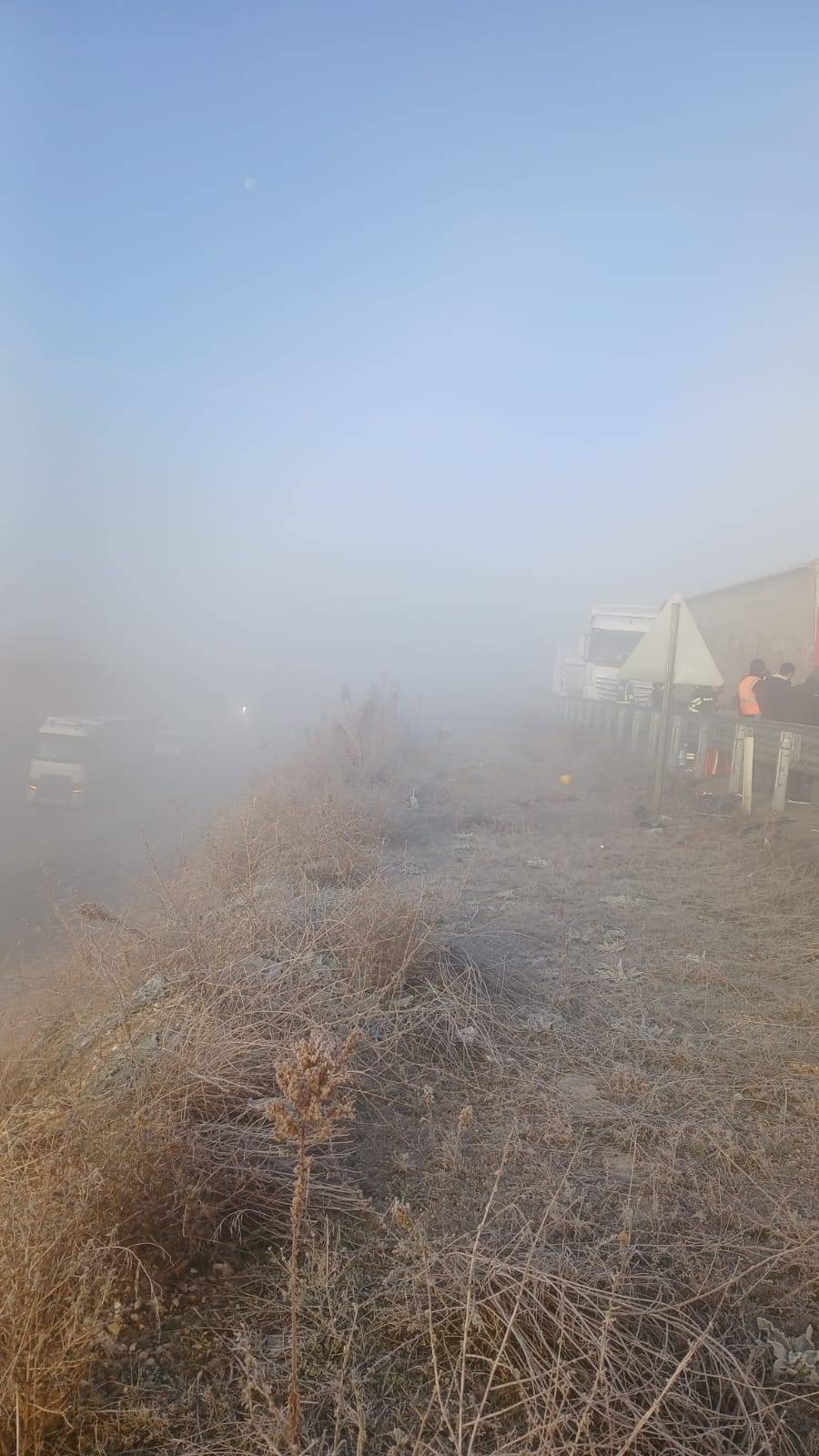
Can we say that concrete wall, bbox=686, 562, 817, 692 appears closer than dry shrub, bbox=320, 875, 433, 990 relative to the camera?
No

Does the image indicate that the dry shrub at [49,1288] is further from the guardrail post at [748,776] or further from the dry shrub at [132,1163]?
the guardrail post at [748,776]

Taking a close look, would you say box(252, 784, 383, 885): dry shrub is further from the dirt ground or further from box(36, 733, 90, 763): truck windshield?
box(36, 733, 90, 763): truck windshield

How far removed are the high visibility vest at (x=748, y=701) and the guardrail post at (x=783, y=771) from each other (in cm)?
227

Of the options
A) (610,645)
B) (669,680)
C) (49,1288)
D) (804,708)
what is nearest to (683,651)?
(669,680)

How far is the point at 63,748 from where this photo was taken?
663 inches

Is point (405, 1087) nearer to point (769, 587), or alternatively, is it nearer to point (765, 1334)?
point (765, 1334)

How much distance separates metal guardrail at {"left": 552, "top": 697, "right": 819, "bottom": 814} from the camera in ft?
32.0

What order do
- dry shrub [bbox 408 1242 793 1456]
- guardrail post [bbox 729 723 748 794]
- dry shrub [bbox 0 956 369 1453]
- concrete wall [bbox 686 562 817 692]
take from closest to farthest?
dry shrub [bbox 408 1242 793 1456] → dry shrub [bbox 0 956 369 1453] → guardrail post [bbox 729 723 748 794] → concrete wall [bbox 686 562 817 692]

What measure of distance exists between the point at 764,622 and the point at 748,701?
42.2 ft

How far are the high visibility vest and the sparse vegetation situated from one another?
7329 millimetres

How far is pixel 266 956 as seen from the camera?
446 centimetres

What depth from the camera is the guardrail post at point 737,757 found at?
36.5 ft

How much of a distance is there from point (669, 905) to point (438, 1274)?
490 centimetres

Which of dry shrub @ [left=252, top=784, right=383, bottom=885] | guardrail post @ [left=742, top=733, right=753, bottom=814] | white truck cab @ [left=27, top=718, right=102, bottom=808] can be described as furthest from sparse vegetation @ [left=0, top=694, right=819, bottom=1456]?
white truck cab @ [left=27, top=718, right=102, bottom=808]
